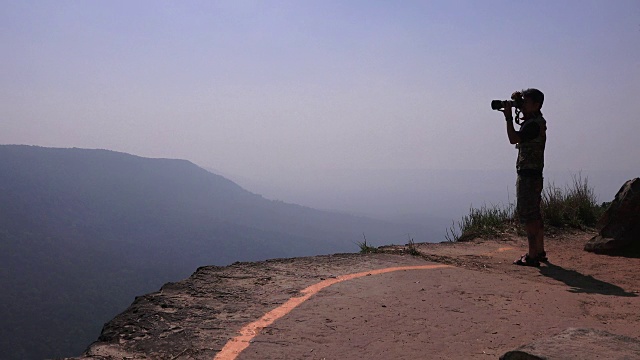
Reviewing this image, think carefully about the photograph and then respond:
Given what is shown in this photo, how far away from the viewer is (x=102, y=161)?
129125mm

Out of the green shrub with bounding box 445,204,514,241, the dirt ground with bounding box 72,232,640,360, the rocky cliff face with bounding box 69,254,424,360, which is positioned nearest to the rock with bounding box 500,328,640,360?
the dirt ground with bounding box 72,232,640,360

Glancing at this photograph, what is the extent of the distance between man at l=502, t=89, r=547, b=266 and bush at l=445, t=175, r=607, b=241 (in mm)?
3233

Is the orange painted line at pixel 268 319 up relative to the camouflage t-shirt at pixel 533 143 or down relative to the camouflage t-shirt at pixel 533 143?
down

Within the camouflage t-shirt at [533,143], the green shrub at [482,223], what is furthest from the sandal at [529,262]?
the green shrub at [482,223]

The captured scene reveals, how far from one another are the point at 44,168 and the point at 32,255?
1641 inches

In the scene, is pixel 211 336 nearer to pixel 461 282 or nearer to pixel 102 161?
pixel 461 282

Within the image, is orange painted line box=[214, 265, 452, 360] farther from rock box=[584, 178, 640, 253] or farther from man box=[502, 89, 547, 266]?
rock box=[584, 178, 640, 253]

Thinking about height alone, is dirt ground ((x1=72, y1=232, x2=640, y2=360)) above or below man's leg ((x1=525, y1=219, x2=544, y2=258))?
below

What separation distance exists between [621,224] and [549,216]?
98.4 inches

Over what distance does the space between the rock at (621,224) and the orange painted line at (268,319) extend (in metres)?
4.00

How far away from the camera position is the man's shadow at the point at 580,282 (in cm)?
492

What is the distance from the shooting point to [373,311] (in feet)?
13.1

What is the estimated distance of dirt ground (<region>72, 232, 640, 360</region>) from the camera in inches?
127

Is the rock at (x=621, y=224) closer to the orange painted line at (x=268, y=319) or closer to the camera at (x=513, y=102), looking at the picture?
the camera at (x=513, y=102)
